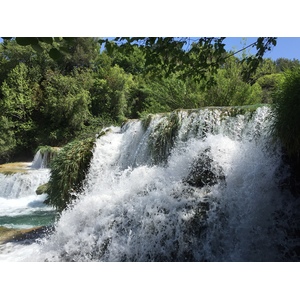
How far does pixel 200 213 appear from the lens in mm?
2955

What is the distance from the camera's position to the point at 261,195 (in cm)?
302

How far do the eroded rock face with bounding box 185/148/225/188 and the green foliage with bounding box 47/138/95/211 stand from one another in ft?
6.08

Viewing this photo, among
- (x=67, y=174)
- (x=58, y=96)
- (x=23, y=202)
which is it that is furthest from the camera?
(x=58, y=96)

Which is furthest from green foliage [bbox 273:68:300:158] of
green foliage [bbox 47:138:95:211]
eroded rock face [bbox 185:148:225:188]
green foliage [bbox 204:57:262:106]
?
green foliage [bbox 204:57:262:106]

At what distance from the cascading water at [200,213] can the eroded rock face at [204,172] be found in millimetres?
11

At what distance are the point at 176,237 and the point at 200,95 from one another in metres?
7.03

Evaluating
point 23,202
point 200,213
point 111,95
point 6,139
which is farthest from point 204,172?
point 111,95

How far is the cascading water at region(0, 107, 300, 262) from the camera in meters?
2.78

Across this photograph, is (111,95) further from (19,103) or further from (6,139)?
(6,139)

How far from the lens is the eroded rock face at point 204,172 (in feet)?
10.9

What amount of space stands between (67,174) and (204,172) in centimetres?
225
